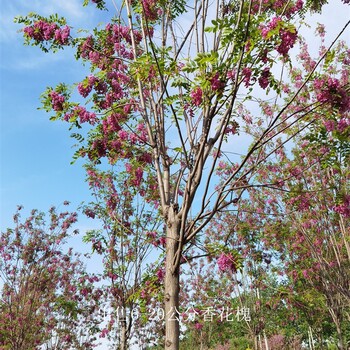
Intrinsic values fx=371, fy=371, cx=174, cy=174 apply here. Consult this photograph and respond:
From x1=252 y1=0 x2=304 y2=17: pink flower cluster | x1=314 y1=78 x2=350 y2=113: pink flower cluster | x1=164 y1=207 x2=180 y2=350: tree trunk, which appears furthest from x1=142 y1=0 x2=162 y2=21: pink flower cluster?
x1=164 y1=207 x2=180 y2=350: tree trunk

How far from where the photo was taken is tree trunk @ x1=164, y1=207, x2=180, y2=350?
4.04 meters

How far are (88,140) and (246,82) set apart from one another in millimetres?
2681

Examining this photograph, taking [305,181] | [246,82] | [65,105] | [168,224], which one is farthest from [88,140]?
[305,181]

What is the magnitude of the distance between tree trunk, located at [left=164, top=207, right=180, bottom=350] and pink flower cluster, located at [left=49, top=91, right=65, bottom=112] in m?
2.46

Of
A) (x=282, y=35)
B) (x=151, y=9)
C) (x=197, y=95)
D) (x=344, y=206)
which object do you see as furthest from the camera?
(x=344, y=206)

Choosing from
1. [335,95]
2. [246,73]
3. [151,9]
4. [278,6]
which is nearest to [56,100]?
[151,9]

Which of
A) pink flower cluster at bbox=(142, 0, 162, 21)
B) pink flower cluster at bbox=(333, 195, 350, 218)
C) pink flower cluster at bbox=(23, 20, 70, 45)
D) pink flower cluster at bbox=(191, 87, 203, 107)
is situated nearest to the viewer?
pink flower cluster at bbox=(191, 87, 203, 107)

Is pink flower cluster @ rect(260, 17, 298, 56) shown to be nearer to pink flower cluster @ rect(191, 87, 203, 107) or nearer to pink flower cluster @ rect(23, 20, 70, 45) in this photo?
pink flower cluster @ rect(191, 87, 203, 107)

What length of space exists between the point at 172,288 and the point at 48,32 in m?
4.49

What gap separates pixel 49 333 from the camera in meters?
13.3

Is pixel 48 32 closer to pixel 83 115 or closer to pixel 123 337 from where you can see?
pixel 83 115

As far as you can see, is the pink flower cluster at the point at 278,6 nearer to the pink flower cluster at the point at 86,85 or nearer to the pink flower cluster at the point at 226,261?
the pink flower cluster at the point at 86,85

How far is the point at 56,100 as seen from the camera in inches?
221

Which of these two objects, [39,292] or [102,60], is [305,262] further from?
[102,60]
